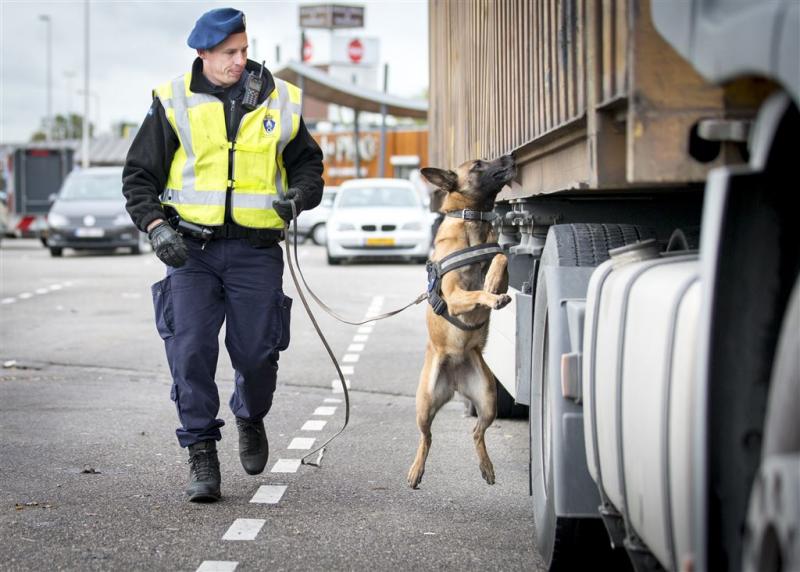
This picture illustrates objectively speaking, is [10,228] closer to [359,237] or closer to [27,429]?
[359,237]

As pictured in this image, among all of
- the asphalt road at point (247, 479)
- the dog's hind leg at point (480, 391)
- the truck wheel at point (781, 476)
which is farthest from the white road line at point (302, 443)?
the truck wheel at point (781, 476)

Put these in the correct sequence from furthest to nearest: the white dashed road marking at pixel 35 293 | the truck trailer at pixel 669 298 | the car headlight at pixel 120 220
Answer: the car headlight at pixel 120 220
the white dashed road marking at pixel 35 293
the truck trailer at pixel 669 298

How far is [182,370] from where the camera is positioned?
611 cm

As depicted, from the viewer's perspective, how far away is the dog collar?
668 centimetres

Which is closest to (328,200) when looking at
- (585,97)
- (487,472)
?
(487,472)

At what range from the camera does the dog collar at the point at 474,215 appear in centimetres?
668

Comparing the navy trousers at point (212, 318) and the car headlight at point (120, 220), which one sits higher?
the car headlight at point (120, 220)

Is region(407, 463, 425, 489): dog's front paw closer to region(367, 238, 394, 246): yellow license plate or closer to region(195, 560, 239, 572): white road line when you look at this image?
region(195, 560, 239, 572): white road line

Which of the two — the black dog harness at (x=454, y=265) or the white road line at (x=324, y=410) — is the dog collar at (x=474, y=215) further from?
the white road line at (x=324, y=410)

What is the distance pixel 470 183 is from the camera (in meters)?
6.94

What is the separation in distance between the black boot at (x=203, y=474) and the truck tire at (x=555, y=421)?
5.49 feet

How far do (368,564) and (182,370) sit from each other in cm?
163

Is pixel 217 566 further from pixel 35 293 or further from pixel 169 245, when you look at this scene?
pixel 35 293

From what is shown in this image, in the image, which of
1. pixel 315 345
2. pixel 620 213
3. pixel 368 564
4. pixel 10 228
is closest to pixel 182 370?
pixel 368 564
